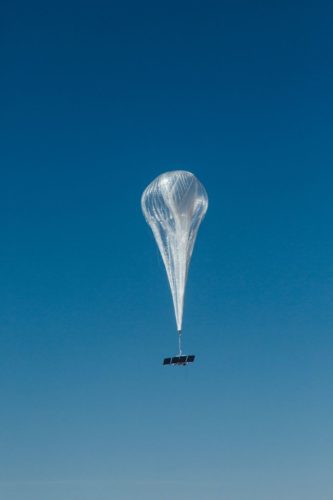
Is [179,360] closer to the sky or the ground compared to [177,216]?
closer to the ground

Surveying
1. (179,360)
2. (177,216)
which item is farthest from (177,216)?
(179,360)

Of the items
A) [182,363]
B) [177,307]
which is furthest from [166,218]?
[182,363]

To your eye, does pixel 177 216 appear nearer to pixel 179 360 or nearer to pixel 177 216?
pixel 177 216

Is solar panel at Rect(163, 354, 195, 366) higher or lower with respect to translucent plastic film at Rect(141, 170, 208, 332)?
A: lower

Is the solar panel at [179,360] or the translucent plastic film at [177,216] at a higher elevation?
the translucent plastic film at [177,216]

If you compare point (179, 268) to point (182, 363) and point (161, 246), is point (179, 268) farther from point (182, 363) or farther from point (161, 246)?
point (182, 363)

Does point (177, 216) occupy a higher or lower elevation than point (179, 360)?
higher

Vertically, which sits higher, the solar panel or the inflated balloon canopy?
the inflated balloon canopy

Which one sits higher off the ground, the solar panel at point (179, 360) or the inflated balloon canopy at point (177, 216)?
the inflated balloon canopy at point (177, 216)
